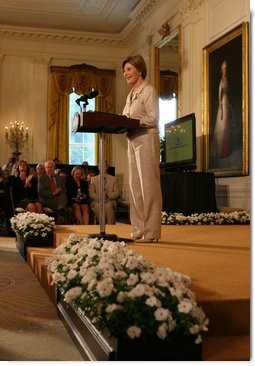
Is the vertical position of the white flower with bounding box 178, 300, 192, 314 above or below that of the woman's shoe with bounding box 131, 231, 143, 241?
below

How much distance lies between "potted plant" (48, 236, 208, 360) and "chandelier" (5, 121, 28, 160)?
39.8ft

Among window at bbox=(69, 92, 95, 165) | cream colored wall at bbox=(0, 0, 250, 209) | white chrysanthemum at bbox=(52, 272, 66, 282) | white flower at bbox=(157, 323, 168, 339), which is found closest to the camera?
white flower at bbox=(157, 323, 168, 339)

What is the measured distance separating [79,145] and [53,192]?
21.4 ft

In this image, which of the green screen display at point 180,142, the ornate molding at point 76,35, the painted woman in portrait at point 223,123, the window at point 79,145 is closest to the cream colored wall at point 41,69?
the ornate molding at point 76,35

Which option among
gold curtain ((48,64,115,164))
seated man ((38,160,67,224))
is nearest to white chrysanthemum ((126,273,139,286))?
seated man ((38,160,67,224))

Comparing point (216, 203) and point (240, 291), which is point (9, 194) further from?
point (240, 291)

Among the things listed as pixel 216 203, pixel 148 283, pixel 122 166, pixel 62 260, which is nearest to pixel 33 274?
pixel 62 260

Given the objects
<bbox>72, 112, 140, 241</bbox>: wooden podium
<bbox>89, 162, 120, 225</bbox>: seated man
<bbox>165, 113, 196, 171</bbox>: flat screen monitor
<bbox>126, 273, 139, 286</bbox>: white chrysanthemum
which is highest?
<bbox>165, 113, 196, 171</bbox>: flat screen monitor

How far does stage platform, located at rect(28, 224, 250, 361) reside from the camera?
2041 millimetres

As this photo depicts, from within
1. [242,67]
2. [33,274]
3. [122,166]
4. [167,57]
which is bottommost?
[33,274]

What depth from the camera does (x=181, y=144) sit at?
9.53 m

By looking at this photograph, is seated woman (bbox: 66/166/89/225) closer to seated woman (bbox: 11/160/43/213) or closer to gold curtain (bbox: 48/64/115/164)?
seated woman (bbox: 11/160/43/213)

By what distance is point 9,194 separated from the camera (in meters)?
7.98

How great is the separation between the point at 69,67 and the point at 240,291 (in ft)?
41.3
